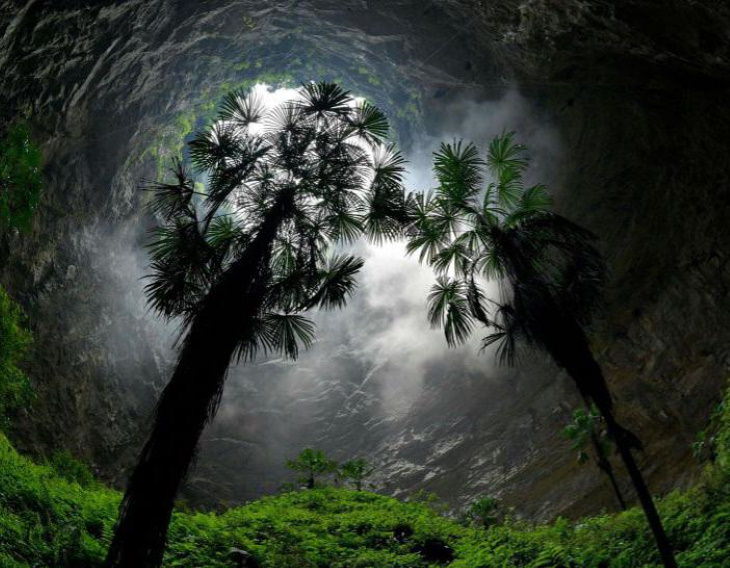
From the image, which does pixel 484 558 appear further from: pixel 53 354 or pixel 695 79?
pixel 53 354

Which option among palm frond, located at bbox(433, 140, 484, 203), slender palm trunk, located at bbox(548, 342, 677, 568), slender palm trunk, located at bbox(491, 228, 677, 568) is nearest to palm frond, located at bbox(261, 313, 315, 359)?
palm frond, located at bbox(433, 140, 484, 203)

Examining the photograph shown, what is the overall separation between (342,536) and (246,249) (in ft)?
19.6

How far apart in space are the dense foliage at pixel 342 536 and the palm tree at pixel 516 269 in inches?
53.0

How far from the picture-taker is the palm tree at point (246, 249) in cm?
484

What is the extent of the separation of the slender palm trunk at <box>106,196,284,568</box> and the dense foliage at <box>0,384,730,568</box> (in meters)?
0.99

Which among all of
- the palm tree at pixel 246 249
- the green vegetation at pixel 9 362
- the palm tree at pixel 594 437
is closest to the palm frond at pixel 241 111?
the palm tree at pixel 246 249

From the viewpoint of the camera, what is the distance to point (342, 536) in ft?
31.5

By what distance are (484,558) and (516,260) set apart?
473 cm

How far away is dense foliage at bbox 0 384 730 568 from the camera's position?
536cm

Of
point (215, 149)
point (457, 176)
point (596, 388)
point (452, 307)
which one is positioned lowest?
point (596, 388)

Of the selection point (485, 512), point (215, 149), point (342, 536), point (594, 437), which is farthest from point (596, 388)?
point (485, 512)

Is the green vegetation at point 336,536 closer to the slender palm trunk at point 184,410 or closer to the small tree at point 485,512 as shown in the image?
the slender palm trunk at point 184,410

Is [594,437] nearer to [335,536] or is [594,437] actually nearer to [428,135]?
[335,536]

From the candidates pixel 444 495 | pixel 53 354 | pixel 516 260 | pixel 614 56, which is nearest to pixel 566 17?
pixel 614 56
